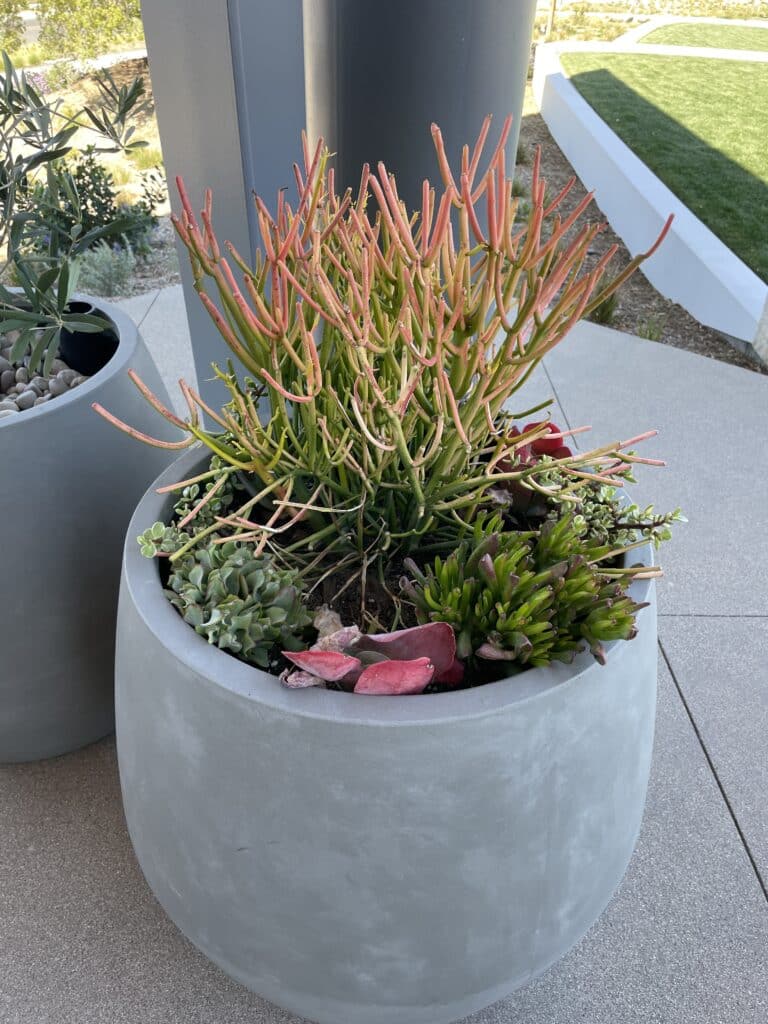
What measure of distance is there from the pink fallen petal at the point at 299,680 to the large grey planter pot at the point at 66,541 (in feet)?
1.96

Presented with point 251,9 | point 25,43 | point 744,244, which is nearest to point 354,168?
point 251,9

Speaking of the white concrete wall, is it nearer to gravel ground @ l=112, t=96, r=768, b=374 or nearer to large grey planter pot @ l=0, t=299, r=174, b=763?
gravel ground @ l=112, t=96, r=768, b=374

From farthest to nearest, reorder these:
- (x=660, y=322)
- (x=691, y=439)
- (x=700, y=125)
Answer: (x=700, y=125)
(x=660, y=322)
(x=691, y=439)

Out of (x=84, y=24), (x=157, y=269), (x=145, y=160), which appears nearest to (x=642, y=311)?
(x=157, y=269)

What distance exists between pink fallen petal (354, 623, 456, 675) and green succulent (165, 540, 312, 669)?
0.38ft

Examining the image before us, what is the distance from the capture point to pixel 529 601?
2.93 ft

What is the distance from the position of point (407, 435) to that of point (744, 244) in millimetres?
4324

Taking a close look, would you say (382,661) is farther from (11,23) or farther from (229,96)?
(11,23)

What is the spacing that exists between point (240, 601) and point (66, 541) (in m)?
0.49

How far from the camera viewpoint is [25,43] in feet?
30.6

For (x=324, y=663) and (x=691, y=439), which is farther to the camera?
(x=691, y=439)

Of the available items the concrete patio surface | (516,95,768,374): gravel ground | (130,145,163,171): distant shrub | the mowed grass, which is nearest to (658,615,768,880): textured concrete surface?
the concrete patio surface

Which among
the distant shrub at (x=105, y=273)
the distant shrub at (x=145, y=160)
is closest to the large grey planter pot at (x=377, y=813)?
the distant shrub at (x=105, y=273)

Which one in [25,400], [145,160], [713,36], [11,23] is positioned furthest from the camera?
[713,36]
